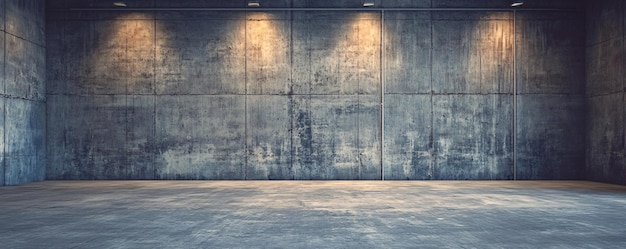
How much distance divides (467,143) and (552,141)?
2.95 m

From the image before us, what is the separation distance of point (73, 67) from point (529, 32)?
52.2 feet

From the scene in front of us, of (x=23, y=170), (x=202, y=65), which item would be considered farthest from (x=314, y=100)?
(x=23, y=170)

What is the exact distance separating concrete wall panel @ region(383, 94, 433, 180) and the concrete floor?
2.53m

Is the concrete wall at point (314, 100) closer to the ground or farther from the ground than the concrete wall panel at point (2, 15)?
closer to the ground

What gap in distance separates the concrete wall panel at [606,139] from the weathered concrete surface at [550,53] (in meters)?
1.14

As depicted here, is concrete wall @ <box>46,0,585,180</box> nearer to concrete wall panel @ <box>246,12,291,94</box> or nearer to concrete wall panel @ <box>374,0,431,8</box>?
concrete wall panel @ <box>246,12,291,94</box>

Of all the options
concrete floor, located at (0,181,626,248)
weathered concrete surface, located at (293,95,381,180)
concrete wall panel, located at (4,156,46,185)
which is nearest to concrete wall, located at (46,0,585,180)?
weathered concrete surface, located at (293,95,381,180)

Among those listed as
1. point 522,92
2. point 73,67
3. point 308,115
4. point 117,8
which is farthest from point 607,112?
point 73,67

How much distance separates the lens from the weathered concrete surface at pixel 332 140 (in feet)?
52.7

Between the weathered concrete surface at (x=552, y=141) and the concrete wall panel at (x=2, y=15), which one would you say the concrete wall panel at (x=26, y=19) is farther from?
the weathered concrete surface at (x=552, y=141)

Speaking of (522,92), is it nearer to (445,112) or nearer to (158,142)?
(445,112)

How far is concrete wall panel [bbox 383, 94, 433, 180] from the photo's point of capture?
1611cm

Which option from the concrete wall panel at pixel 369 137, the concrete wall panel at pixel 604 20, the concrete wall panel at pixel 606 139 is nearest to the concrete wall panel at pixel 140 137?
the concrete wall panel at pixel 369 137

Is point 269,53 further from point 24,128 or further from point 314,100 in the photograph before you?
point 24,128
